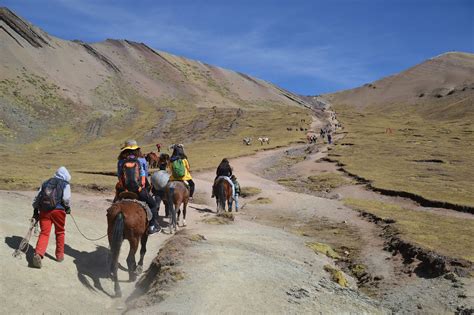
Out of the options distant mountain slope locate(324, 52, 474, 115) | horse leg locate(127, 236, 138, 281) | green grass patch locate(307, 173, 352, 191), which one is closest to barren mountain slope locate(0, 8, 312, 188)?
green grass patch locate(307, 173, 352, 191)

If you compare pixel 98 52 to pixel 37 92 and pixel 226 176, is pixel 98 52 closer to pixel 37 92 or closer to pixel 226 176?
pixel 37 92

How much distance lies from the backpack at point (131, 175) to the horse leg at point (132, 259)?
1.70 m

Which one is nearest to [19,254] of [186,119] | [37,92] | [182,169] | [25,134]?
[182,169]

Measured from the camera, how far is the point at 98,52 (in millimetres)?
147625

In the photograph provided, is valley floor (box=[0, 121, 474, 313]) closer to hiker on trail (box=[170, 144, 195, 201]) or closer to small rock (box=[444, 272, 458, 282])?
small rock (box=[444, 272, 458, 282])

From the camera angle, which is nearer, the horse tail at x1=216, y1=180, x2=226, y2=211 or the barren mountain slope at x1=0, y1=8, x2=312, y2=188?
the horse tail at x1=216, y1=180, x2=226, y2=211

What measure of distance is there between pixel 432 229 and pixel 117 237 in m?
13.0

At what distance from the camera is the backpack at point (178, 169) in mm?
18219

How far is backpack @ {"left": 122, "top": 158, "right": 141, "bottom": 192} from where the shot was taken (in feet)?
40.3

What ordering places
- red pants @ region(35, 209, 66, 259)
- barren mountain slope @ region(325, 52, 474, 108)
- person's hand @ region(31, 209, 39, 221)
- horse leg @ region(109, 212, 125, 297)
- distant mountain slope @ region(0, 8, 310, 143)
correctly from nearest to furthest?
1. horse leg @ region(109, 212, 125, 297)
2. red pants @ region(35, 209, 66, 259)
3. person's hand @ region(31, 209, 39, 221)
4. distant mountain slope @ region(0, 8, 310, 143)
5. barren mountain slope @ region(325, 52, 474, 108)

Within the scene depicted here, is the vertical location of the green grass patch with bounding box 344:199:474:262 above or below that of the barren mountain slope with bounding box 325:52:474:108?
below

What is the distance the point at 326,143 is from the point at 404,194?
113 feet

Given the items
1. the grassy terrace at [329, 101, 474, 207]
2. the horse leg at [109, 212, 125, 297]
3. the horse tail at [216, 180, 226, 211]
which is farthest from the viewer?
the grassy terrace at [329, 101, 474, 207]

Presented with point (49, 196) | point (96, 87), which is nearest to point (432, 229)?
point (49, 196)
